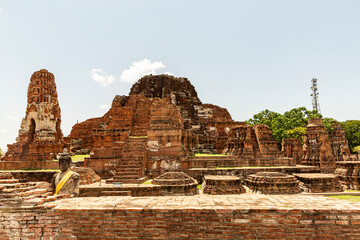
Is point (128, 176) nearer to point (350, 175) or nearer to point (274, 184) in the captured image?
point (274, 184)

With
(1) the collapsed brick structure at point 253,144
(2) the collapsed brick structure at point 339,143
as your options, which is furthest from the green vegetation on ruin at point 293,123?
(1) the collapsed brick structure at point 253,144

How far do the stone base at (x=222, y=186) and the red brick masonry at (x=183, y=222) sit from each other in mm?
5073

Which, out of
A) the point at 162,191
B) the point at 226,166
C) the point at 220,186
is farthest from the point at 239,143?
the point at 162,191

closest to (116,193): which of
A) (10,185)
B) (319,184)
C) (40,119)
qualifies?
(10,185)

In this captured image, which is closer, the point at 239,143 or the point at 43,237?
the point at 43,237

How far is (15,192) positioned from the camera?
4.48m

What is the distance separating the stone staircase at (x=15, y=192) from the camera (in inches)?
168

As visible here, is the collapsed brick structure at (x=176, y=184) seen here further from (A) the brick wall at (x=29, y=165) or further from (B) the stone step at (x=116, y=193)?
(A) the brick wall at (x=29, y=165)

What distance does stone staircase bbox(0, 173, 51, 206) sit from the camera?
427 centimetres

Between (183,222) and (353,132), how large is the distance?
39064mm

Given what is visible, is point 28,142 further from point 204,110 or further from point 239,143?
point 204,110

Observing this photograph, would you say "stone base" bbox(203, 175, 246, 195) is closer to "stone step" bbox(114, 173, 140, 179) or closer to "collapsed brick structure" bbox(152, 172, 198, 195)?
"collapsed brick structure" bbox(152, 172, 198, 195)

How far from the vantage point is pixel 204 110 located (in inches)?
1155

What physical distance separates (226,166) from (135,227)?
355 inches
